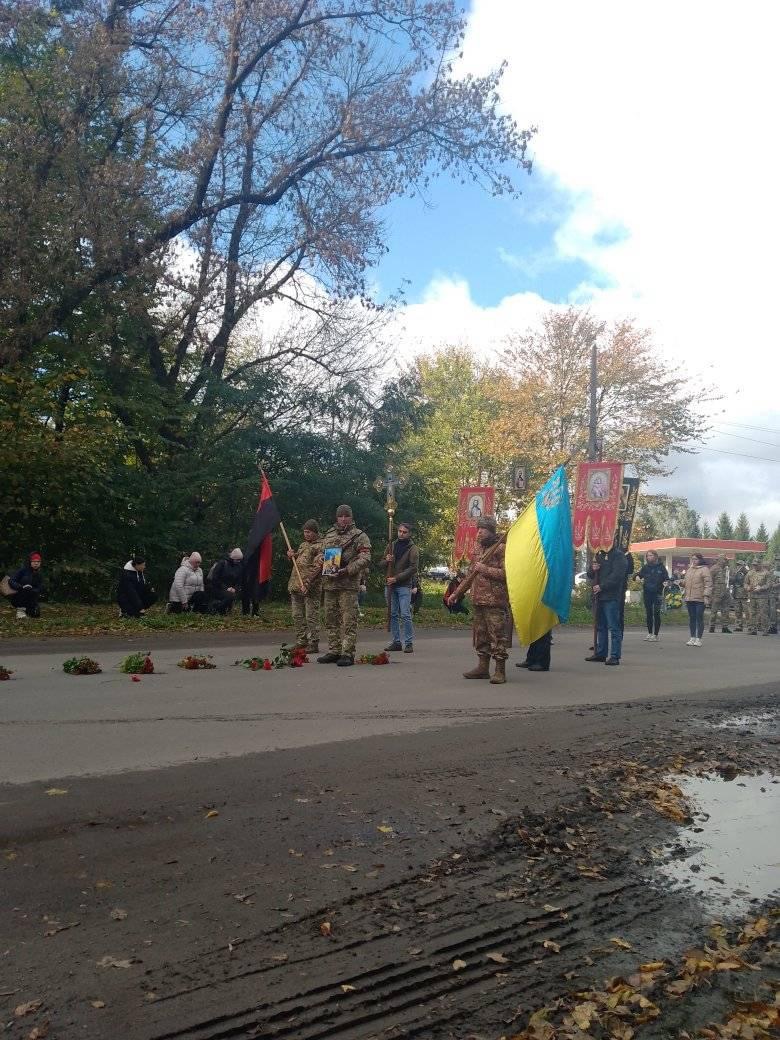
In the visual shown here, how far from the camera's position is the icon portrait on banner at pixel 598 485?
26.6 meters

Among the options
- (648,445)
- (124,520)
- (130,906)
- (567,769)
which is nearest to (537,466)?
(648,445)

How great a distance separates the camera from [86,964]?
134 inches

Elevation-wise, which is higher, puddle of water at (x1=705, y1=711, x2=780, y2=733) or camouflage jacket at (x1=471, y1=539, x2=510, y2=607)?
camouflage jacket at (x1=471, y1=539, x2=510, y2=607)

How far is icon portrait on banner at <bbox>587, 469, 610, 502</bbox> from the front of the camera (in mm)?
26641

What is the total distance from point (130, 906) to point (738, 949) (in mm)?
2449

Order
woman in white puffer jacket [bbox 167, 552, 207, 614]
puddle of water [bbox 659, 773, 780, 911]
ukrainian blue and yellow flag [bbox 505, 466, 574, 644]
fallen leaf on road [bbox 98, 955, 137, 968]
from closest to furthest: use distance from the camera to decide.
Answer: fallen leaf on road [bbox 98, 955, 137, 968] → puddle of water [bbox 659, 773, 780, 911] → ukrainian blue and yellow flag [bbox 505, 466, 574, 644] → woman in white puffer jacket [bbox 167, 552, 207, 614]

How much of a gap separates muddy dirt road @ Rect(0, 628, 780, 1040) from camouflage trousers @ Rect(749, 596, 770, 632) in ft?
64.8

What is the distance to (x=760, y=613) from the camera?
2575 cm

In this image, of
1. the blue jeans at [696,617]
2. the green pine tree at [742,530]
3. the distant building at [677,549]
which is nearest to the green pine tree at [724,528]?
the green pine tree at [742,530]

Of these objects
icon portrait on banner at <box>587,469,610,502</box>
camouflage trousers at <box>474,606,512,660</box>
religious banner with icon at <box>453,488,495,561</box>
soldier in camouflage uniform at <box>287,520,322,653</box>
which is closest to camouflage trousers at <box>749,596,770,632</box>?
icon portrait on banner at <box>587,469,610,502</box>

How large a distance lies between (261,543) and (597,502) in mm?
11915

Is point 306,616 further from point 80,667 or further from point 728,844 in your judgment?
point 728,844

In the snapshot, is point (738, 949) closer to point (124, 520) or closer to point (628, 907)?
point (628, 907)

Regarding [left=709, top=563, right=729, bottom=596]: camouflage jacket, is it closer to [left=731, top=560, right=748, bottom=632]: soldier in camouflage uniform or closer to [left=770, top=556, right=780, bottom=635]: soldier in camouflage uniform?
[left=731, top=560, right=748, bottom=632]: soldier in camouflage uniform
